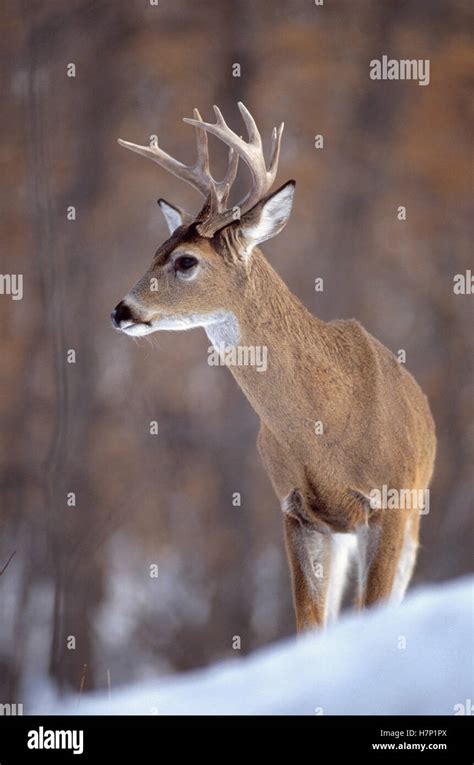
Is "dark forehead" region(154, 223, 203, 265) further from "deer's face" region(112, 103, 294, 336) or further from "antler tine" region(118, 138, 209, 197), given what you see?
"antler tine" region(118, 138, 209, 197)

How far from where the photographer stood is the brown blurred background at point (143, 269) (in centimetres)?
471

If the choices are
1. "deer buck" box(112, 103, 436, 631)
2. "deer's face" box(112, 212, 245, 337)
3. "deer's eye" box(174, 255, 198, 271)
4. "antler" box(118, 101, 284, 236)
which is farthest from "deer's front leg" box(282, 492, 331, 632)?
"antler" box(118, 101, 284, 236)

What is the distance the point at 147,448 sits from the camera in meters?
4.85

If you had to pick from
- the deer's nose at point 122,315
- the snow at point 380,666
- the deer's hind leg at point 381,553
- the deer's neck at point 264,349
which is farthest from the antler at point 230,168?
the snow at point 380,666

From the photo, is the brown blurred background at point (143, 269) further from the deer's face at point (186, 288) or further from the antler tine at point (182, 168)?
the deer's face at point (186, 288)

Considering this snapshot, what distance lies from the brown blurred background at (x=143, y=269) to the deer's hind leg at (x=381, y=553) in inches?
62.7

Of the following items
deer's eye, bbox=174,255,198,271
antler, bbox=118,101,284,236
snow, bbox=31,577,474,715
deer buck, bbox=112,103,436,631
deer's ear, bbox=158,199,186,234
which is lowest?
snow, bbox=31,577,474,715

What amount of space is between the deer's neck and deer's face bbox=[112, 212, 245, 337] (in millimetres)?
40

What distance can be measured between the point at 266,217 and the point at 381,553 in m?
0.99

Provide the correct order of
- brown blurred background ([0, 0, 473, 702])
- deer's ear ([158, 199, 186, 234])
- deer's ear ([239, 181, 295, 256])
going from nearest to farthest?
deer's ear ([239, 181, 295, 256])
deer's ear ([158, 199, 186, 234])
brown blurred background ([0, 0, 473, 702])

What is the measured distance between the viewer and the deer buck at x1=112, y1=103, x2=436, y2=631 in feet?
10.8

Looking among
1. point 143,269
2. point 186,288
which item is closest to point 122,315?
point 186,288

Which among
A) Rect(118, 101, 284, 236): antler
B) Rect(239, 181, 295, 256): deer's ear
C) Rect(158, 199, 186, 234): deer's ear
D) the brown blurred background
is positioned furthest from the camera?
the brown blurred background
